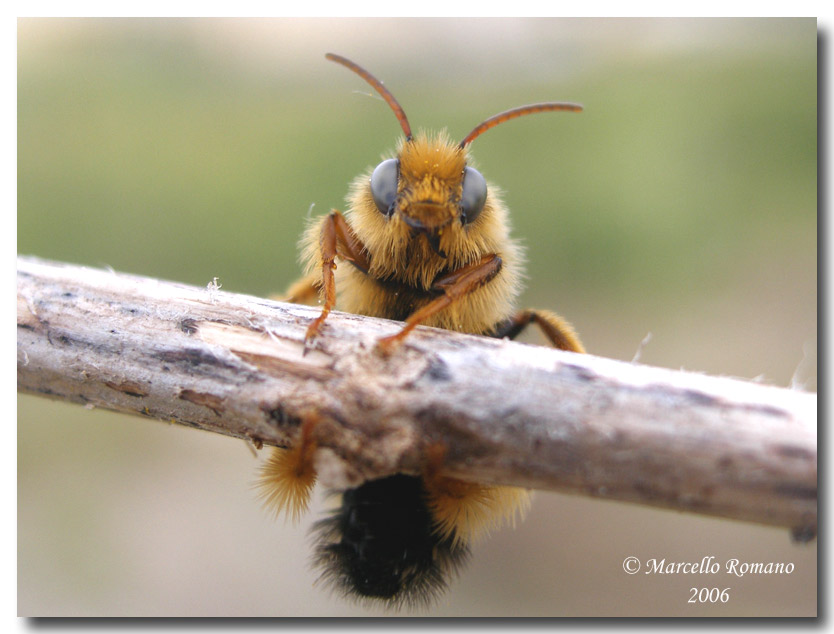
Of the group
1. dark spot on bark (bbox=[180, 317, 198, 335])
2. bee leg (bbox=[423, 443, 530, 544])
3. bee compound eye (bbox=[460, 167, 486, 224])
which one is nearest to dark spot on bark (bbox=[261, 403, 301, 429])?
dark spot on bark (bbox=[180, 317, 198, 335])

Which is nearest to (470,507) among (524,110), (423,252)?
(423,252)

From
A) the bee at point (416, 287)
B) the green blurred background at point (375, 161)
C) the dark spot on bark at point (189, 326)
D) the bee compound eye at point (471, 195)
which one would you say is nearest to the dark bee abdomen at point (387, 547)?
the bee at point (416, 287)

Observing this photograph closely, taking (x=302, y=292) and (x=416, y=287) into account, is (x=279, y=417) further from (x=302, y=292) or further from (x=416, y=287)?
(x=302, y=292)

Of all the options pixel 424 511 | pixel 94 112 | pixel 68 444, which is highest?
pixel 94 112

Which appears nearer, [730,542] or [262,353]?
[262,353]

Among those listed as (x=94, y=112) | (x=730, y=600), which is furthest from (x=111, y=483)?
(x=730, y=600)

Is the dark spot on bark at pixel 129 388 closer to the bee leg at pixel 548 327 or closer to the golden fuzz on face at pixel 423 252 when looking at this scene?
the golden fuzz on face at pixel 423 252

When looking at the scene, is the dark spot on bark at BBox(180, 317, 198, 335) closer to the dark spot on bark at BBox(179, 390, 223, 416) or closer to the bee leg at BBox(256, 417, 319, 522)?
the dark spot on bark at BBox(179, 390, 223, 416)
